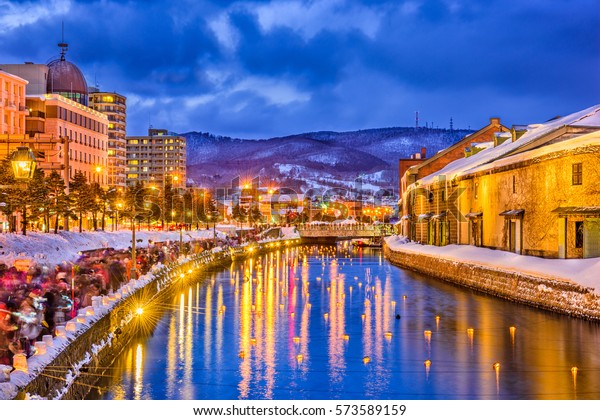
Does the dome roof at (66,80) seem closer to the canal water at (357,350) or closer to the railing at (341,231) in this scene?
the railing at (341,231)

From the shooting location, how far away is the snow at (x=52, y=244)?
4897 cm

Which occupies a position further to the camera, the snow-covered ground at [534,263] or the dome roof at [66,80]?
the dome roof at [66,80]

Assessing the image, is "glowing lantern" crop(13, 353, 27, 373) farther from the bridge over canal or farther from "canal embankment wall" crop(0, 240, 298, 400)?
the bridge over canal

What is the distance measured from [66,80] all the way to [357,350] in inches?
4682

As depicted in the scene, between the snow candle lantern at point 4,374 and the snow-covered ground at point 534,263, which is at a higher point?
the snow-covered ground at point 534,263

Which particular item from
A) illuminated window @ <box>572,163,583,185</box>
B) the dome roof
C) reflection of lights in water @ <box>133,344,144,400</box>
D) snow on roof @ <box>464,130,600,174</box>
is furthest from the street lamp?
the dome roof

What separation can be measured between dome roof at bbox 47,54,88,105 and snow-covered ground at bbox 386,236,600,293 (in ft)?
315

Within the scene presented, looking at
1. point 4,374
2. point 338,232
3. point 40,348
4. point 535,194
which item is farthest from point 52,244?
point 338,232

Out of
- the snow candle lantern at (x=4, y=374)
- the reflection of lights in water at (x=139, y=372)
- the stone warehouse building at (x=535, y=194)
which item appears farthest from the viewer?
the stone warehouse building at (x=535, y=194)

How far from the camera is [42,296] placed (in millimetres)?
27688

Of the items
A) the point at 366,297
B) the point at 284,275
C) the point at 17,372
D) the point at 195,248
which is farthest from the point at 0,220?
the point at 17,372

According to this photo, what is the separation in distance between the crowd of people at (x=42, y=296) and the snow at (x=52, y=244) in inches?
209

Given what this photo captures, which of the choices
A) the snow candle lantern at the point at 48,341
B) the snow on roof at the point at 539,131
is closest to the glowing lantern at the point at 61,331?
the snow candle lantern at the point at 48,341

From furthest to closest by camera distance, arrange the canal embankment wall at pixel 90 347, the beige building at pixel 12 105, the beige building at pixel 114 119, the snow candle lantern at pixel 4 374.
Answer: the beige building at pixel 114 119 → the beige building at pixel 12 105 → the canal embankment wall at pixel 90 347 → the snow candle lantern at pixel 4 374
